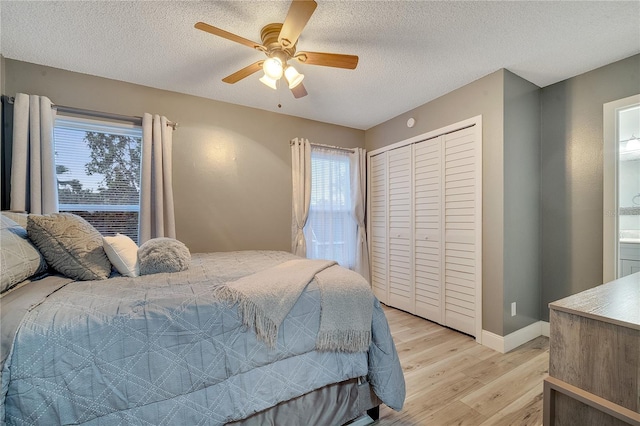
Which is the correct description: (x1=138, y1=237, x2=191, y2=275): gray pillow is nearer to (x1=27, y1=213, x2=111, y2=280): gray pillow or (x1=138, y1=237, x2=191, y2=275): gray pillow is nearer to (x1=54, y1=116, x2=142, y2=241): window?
(x1=27, y1=213, x2=111, y2=280): gray pillow

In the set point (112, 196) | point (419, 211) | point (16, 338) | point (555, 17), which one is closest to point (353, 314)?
point (16, 338)

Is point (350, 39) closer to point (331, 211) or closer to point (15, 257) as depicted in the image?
point (331, 211)

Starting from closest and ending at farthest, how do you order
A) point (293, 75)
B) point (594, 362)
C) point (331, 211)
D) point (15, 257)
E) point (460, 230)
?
point (594, 362) < point (15, 257) < point (293, 75) < point (460, 230) < point (331, 211)

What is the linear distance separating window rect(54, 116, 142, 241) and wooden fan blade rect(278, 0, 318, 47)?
186 centimetres

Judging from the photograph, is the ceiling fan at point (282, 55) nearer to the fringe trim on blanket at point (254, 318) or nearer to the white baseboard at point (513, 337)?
the fringe trim on blanket at point (254, 318)

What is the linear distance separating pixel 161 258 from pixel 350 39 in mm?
1985

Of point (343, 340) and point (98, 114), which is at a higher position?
point (98, 114)

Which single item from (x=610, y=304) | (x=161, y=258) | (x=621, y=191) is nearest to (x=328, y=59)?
(x=161, y=258)

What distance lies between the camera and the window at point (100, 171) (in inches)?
91.4

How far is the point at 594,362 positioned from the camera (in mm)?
958

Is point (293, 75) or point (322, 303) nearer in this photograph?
point (322, 303)

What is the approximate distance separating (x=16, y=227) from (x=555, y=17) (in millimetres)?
3374

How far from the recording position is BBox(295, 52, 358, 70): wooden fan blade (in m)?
1.68

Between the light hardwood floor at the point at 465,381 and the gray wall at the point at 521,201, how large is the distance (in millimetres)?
308
